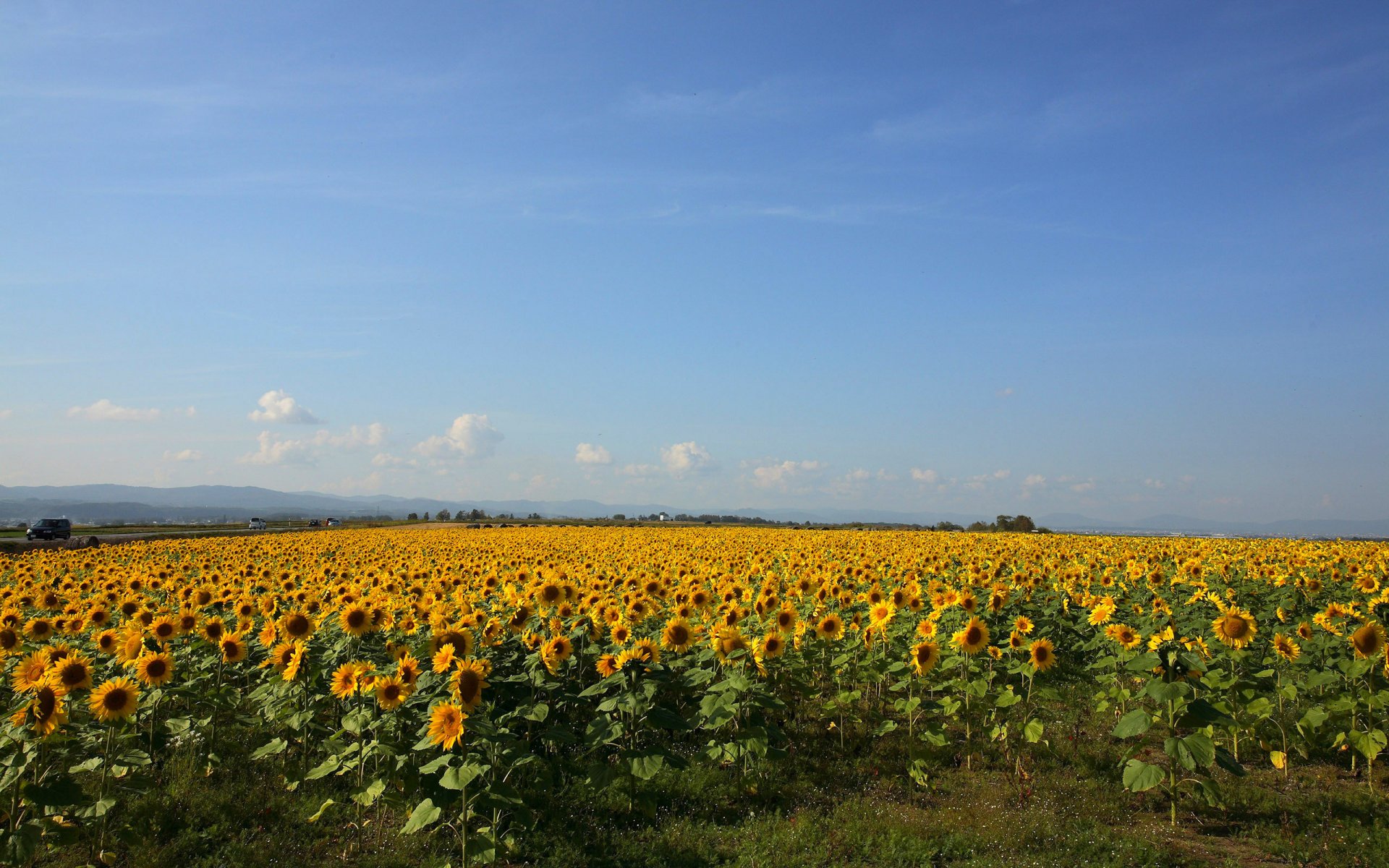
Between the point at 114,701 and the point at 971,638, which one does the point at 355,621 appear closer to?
the point at 114,701

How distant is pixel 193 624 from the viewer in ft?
30.9

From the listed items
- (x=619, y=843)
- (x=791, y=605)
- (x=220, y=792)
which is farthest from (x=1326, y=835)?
(x=220, y=792)

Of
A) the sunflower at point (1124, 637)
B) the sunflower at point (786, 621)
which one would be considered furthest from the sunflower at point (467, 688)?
the sunflower at point (1124, 637)

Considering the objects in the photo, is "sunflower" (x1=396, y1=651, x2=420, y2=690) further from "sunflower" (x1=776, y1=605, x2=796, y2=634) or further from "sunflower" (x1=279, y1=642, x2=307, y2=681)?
"sunflower" (x1=776, y1=605, x2=796, y2=634)

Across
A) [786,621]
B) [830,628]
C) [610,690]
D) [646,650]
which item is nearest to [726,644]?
[646,650]

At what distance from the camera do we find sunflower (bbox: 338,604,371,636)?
8.16m

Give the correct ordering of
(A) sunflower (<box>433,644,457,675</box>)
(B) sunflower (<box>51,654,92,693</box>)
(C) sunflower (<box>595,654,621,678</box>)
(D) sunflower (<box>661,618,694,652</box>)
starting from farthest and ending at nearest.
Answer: (D) sunflower (<box>661,618,694,652</box>)
(C) sunflower (<box>595,654,621,678</box>)
(A) sunflower (<box>433,644,457,675</box>)
(B) sunflower (<box>51,654,92,693</box>)

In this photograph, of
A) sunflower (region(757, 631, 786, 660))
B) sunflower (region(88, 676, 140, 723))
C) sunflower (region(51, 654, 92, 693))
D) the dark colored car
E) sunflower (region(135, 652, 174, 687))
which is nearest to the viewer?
sunflower (region(51, 654, 92, 693))

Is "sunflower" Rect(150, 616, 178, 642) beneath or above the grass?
above

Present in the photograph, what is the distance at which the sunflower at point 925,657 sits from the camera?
8.30 meters

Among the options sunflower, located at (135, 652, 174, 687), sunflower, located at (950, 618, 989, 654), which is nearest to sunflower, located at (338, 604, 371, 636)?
sunflower, located at (135, 652, 174, 687)

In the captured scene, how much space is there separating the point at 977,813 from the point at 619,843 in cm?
358

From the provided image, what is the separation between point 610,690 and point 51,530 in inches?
2125

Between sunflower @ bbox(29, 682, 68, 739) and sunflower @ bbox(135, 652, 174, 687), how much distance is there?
126cm
